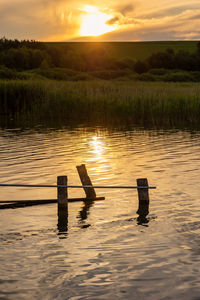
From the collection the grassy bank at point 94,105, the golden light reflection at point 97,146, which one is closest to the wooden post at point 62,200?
the golden light reflection at point 97,146

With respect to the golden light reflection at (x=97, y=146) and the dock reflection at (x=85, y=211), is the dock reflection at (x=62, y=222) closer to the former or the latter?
the dock reflection at (x=85, y=211)

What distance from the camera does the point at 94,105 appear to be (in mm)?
31078

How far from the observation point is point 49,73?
207 feet

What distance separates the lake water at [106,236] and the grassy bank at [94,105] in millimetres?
11089

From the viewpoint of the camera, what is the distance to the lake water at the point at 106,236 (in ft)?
23.9

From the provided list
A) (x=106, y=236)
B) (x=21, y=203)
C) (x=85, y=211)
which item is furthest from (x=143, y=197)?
(x=21, y=203)

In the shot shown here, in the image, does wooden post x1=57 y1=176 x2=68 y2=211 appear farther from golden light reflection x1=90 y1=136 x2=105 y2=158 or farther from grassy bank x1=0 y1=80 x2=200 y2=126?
grassy bank x1=0 y1=80 x2=200 y2=126

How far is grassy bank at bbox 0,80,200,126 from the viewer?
29.0m

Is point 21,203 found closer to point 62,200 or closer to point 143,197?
point 62,200

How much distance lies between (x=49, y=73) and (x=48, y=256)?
55888 mm

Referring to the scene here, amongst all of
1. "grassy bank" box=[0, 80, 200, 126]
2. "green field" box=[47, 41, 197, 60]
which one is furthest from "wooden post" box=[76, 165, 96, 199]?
"green field" box=[47, 41, 197, 60]

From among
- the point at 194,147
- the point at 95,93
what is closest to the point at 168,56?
the point at 95,93

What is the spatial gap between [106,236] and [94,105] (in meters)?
22.1

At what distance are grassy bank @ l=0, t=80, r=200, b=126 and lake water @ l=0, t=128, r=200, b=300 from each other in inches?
437
